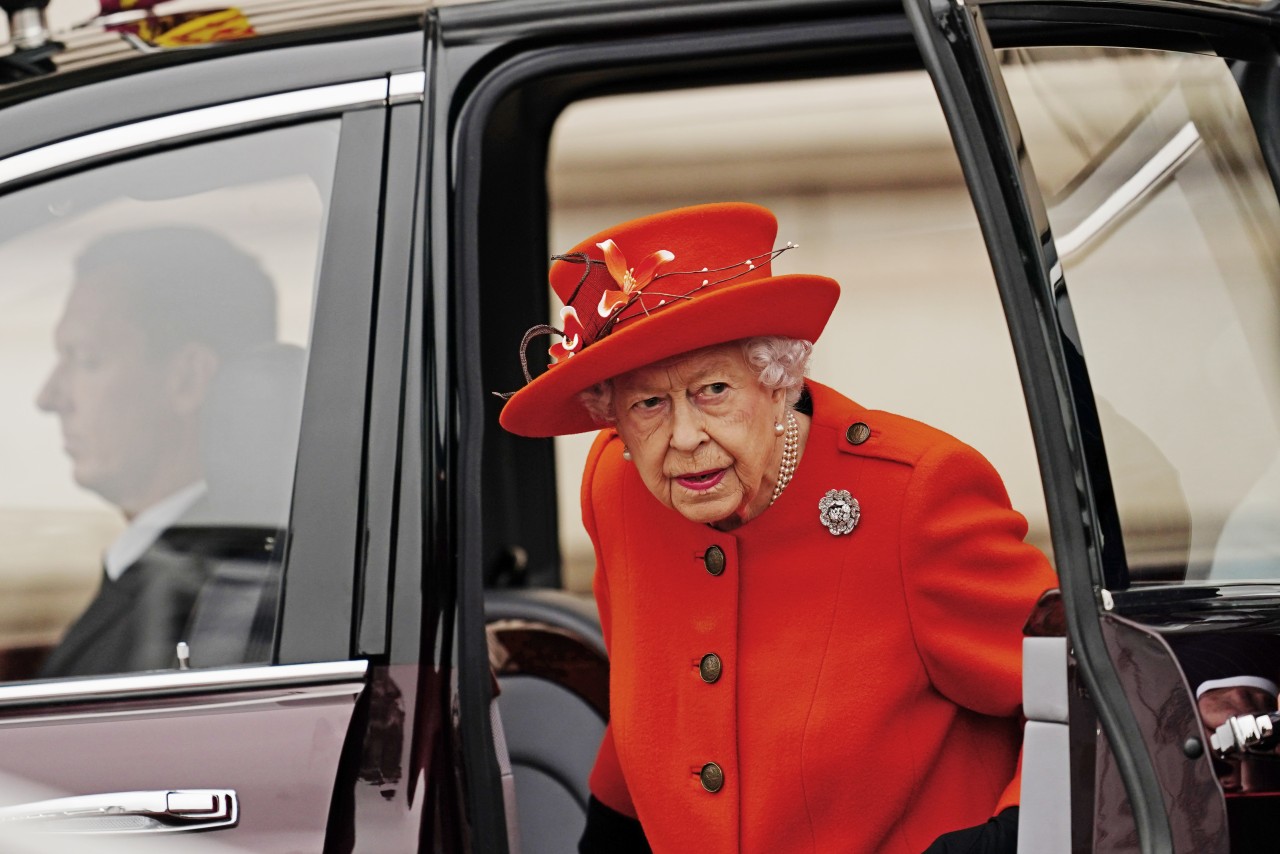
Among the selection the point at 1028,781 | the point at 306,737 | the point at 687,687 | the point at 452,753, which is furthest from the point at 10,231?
the point at 1028,781

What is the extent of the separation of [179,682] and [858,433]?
965 mm

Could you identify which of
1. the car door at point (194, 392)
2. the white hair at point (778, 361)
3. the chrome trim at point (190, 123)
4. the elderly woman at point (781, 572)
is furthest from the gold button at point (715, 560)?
the chrome trim at point (190, 123)

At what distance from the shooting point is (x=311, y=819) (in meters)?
1.61

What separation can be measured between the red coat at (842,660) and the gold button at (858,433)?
13 millimetres

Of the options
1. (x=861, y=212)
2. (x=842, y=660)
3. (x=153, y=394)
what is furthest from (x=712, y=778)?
(x=861, y=212)

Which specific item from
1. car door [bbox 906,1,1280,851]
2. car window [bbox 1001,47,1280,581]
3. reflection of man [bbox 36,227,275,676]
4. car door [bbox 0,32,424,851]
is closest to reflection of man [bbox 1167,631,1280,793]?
car door [bbox 906,1,1280,851]

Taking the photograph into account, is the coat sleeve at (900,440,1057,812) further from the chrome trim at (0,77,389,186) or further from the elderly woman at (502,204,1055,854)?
the chrome trim at (0,77,389,186)

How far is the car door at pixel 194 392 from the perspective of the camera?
5.59ft

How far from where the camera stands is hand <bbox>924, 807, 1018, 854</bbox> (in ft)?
5.88

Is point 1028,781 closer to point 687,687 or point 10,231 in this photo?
point 687,687

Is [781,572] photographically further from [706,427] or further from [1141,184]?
[1141,184]

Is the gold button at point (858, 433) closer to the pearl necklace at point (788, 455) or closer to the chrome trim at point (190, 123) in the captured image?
the pearl necklace at point (788, 455)

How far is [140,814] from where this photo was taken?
160 centimetres

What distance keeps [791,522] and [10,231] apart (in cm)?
112
